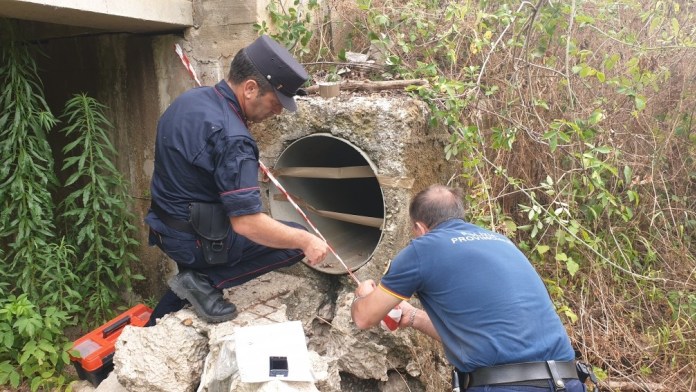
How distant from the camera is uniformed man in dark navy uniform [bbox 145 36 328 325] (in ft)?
8.27

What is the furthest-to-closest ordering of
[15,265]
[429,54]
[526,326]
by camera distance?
[429,54]
[15,265]
[526,326]

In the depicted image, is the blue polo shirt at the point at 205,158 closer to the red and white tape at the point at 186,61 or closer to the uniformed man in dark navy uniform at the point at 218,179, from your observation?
the uniformed man in dark navy uniform at the point at 218,179

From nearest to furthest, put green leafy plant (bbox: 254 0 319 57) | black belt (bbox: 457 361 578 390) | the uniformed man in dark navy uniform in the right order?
black belt (bbox: 457 361 578 390) < the uniformed man in dark navy uniform < green leafy plant (bbox: 254 0 319 57)

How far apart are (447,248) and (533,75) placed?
2448 mm

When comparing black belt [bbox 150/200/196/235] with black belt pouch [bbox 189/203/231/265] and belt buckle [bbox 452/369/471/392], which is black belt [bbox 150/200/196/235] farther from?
belt buckle [bbox 452/369/471/392]

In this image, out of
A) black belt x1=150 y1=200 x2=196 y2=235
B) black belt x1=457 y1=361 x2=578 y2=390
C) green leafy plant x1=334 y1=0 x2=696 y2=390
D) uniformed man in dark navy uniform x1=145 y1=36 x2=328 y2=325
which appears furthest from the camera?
green leafy plant x1=334 y1=0 x2=696 y2=390

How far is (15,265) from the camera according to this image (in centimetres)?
350

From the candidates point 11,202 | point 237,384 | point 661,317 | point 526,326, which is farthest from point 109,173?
point 661,317

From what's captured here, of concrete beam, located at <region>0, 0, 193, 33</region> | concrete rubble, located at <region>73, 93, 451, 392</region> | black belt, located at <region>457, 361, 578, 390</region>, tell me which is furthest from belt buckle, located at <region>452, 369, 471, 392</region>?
concrete beam, located at <region>0, 0, 193, 33</region>

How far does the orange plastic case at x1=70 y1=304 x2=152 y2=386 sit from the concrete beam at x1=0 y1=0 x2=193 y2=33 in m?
1.86

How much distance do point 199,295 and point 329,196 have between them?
1.72m

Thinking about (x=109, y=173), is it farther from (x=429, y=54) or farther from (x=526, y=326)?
(x=526, y=326)

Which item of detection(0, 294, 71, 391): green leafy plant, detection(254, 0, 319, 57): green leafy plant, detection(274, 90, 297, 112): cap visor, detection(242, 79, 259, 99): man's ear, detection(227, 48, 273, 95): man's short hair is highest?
detection(254, 0, 319, 57): green leafy plant

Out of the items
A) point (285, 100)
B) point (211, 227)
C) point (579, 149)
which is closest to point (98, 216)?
point (211, 227)
